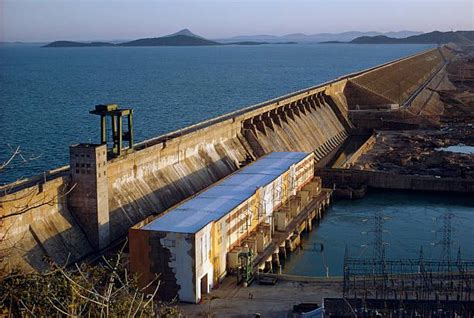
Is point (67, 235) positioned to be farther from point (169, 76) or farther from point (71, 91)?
point (169, 76)

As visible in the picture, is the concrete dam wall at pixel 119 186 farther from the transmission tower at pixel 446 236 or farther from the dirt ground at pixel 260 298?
the transmission tower at pixel 446 236

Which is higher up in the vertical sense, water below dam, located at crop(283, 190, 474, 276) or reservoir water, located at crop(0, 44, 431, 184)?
reservoir water, located at crop(0, 44, 431, 184)

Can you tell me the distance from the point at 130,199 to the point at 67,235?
5.24 meters

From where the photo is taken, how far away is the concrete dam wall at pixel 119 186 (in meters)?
24.7

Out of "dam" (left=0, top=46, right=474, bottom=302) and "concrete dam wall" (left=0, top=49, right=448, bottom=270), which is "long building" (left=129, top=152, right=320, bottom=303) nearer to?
"dam" (left=0, top=46, right=474, bottom=302)

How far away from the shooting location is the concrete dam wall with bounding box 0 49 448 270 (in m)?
24.7

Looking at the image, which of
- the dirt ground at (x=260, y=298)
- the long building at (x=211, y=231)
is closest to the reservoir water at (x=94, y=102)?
the long building at (x=211, y=231)

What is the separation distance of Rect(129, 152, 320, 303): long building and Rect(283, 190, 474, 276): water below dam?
226cm

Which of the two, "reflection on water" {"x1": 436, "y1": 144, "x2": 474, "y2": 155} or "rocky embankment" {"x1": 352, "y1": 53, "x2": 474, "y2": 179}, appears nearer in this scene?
"rocky embankment" {"x1": 352, "y1": 53, "x2": 474, "y2": 179}

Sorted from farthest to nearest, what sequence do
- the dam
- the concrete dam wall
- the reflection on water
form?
the reflection on water, the dam, the concrete dam wall

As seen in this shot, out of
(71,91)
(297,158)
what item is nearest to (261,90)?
(71,91)

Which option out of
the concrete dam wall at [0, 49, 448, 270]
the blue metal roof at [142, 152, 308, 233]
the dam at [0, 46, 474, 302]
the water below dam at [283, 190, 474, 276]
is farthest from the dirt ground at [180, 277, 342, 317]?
the concrete dam wall at [0, 49, 448, 270]

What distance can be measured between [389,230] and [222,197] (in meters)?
11.7

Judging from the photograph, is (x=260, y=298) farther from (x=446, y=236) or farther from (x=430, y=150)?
(x=430, y=150)
